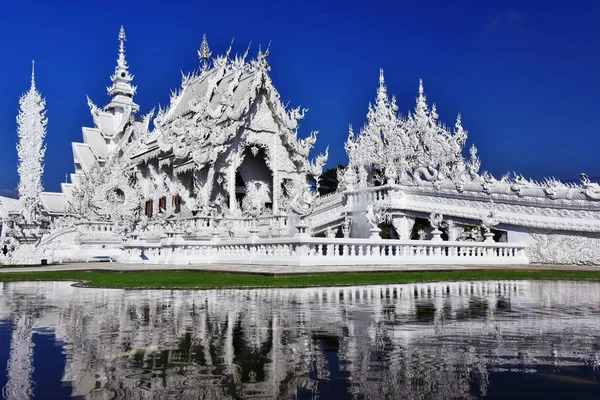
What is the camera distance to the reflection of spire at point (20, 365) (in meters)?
3.54

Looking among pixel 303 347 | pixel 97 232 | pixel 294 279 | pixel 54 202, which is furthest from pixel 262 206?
pixel 303 347

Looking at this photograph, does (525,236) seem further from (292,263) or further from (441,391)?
(441,391)

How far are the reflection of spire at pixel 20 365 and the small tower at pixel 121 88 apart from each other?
45.8m

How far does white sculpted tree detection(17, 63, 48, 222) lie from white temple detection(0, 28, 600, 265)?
10.3ft

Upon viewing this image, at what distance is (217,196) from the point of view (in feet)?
100

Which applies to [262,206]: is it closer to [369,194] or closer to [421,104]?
[369,194]

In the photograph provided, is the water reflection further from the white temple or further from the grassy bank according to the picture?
the white temple

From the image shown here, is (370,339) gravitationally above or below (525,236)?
below

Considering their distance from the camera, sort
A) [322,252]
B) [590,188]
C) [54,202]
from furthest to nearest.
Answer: [54,202], [590,188], [322,252]

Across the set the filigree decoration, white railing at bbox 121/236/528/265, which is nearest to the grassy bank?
white railing at bbox 121/236/528/265

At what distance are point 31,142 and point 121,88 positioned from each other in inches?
414

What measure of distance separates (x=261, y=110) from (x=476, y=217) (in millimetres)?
12132

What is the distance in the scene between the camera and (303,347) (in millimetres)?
4977

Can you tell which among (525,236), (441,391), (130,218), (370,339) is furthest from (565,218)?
(130,218)
